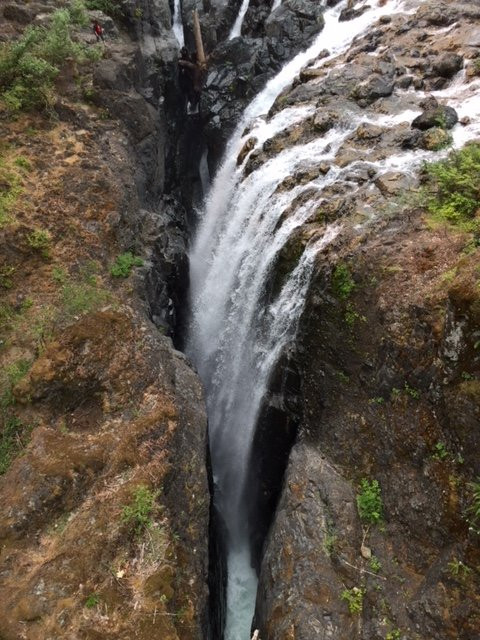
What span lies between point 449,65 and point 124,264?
12.2 m

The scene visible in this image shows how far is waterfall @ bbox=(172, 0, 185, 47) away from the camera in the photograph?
20594 mm

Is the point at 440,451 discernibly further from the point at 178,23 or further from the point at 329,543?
the point at 178,23

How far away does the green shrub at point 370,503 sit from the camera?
758 cm

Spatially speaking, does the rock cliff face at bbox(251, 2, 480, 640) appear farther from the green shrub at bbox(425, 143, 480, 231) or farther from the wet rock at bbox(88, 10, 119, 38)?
the wet rock at bbox(88, 10, 119, 38)

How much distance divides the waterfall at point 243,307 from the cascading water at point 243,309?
0.03m

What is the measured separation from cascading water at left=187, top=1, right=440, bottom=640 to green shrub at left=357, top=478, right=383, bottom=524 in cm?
363

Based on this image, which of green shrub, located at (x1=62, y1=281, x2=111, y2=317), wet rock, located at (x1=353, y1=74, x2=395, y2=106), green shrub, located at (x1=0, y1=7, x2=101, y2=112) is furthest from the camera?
wet rock, located at (x1=353, y1=74, x2=395, y2=106)

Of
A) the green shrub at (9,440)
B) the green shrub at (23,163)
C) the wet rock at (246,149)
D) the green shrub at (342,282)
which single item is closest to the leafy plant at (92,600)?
the green shrub at (9,440)

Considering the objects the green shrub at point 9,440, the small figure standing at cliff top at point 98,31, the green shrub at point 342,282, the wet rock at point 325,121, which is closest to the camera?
the green shrub at point 9,440

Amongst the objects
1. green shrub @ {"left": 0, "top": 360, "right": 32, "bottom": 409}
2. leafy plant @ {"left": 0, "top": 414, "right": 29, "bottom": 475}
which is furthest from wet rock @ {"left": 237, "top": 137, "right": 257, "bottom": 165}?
leafy plant @ {"left": 0, "top": 414, "right": 29, "bottom": 475}

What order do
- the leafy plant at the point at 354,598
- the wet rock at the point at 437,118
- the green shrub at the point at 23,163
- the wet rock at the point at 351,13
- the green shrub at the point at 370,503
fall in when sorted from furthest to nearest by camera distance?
the wet rock at the point at 351,13
the wet rock at the point at 437,118
the green shrub at the point at 23,163
the green shrub at the point at 370,503
the leafy plant at the point at 354,598

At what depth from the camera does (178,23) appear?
20750mm

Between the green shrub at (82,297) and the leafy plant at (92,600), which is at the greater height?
the green shrub at (82,297)

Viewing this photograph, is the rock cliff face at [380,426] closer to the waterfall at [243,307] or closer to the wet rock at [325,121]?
the waterfall at [243,307]
